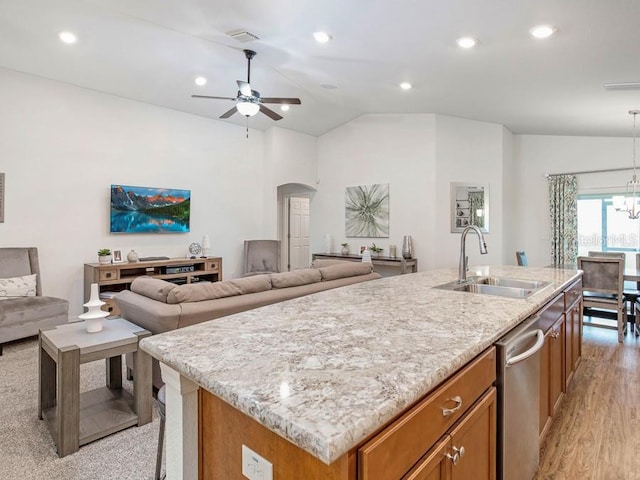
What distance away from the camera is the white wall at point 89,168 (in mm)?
4504

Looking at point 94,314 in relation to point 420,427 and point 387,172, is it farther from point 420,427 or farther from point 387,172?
point 387,172

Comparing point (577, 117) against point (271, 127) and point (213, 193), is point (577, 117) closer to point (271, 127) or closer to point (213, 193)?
point (271, 127)

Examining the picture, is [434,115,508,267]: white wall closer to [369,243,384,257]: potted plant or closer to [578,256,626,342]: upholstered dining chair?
[369,243,384,257]: potted plant

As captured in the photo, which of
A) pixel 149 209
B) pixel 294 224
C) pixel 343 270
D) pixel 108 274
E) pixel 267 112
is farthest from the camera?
pixel 294 224

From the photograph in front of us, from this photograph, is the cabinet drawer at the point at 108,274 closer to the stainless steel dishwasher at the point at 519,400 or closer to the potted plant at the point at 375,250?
the potted plant at the point at 375,250

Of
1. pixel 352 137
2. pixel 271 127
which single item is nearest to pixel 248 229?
pixel 271 127

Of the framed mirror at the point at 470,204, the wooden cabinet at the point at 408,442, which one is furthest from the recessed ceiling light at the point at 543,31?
the framed mirror at the point at 470,204

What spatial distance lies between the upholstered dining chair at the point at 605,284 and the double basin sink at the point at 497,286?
7.79ft

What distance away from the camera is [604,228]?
598 centimetres

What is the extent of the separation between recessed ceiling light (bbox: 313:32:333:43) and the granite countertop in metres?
2.88

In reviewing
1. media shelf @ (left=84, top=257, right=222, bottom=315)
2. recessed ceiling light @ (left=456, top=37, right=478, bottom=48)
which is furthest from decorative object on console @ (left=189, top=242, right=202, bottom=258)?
recessed ceiling light @ (left=456, top=37, right=478, bottom=48)

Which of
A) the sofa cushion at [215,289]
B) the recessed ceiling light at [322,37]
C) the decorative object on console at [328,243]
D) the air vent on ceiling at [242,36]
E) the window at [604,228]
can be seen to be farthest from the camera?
the decorative object on console at [328,243]

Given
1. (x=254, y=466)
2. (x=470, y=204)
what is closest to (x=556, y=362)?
(x=254, y=466)

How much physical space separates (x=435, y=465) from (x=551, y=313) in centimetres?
152
